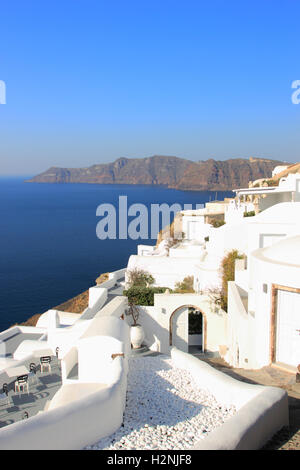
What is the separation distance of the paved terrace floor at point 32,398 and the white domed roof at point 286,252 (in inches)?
265

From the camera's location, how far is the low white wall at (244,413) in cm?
456

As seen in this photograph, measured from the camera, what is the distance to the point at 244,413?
16.8ft

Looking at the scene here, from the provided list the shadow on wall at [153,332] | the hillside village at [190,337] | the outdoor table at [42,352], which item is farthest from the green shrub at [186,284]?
the outdoor table at [42,352]

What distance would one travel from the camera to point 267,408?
17.4ft

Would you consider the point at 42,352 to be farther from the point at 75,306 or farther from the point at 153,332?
the point at 75,306

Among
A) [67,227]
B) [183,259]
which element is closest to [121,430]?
[183,259]

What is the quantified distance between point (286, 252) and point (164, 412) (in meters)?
5.10

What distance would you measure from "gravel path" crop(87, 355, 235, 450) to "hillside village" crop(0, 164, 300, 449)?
6.6 inches

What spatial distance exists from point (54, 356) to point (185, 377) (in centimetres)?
681

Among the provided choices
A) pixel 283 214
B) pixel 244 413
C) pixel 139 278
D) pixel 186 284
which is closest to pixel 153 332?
pixel 186 284

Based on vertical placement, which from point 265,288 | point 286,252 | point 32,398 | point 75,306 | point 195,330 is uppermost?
point 286,252

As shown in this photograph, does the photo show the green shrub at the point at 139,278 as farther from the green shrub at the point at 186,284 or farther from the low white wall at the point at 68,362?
the low white wall at the point at 68,362

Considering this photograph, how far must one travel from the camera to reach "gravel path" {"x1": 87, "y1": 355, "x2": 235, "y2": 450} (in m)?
5.34
